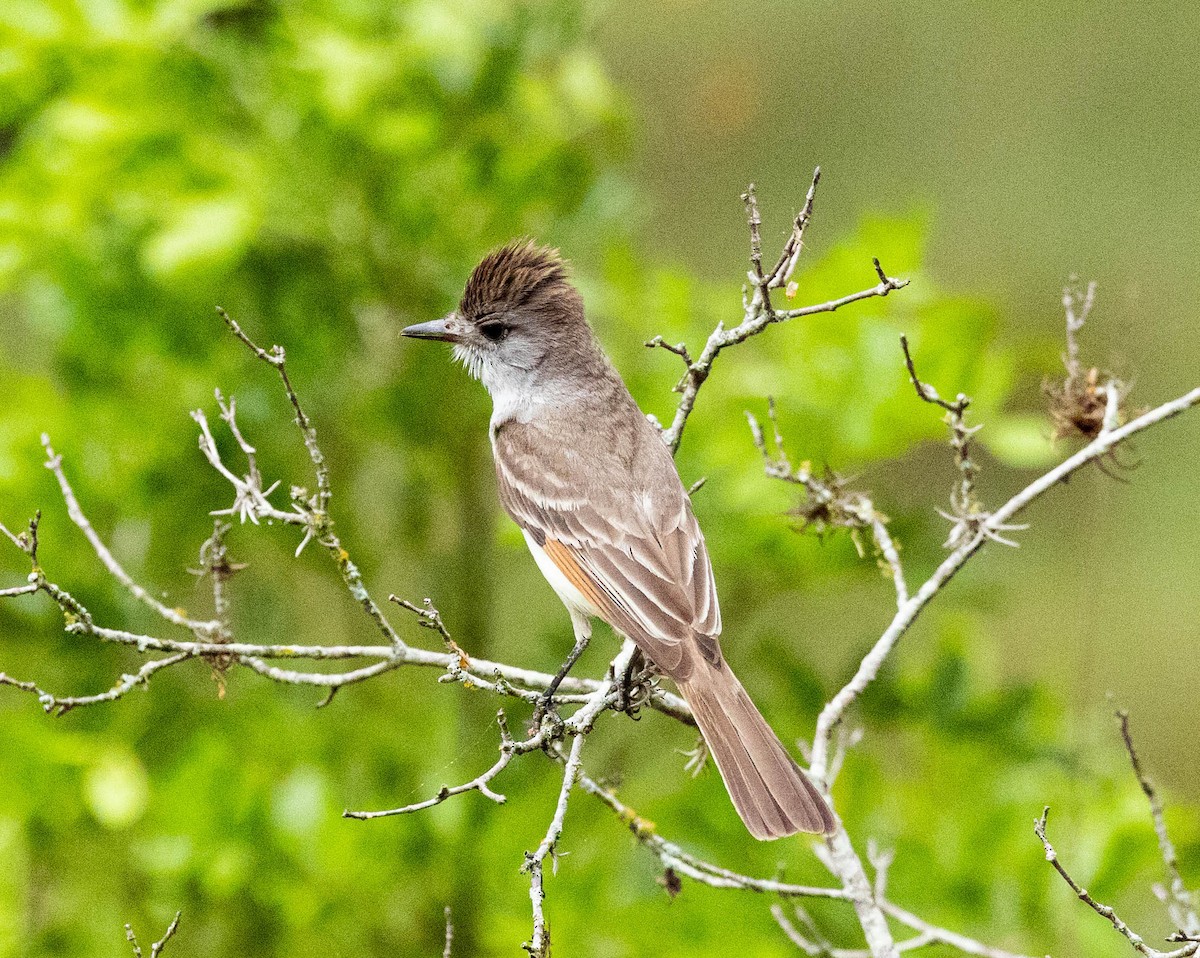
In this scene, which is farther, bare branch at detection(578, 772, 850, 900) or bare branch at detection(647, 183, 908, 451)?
bare branch at detection(578, 772, 850, 900)

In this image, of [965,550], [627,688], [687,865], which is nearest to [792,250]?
[965,550]

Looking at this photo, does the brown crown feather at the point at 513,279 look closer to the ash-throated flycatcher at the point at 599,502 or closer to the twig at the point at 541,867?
the ash-throated flycatcher at the point at 599,502

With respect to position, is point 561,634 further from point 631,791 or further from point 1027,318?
point 1027,318

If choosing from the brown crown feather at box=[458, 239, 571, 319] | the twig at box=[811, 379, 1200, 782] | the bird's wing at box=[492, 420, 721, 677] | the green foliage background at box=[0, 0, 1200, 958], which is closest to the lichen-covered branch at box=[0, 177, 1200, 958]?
the twig at box=[811, 379, 1200, 782]

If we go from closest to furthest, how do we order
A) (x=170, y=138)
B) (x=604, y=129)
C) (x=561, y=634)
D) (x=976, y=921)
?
1. (x=976, y=921)
2. (x=170, y=138)
3. (x=561, y=634)
4. (x=604, y=129)

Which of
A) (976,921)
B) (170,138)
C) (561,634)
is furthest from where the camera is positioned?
(561,634)

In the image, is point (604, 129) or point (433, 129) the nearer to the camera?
point (433, 129)

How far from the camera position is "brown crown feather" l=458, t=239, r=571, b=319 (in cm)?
423

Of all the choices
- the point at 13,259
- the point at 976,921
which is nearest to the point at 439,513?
the point at 13,259

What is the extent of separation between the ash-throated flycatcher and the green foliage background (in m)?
0.18

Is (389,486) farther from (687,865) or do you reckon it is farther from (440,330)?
(687,865)

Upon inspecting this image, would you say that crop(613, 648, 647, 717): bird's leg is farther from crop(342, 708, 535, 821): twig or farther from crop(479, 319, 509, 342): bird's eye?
crop(479, 319, 509, 342): bird's eye

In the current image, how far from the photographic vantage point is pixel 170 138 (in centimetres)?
415

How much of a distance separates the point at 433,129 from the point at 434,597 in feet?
4.89
